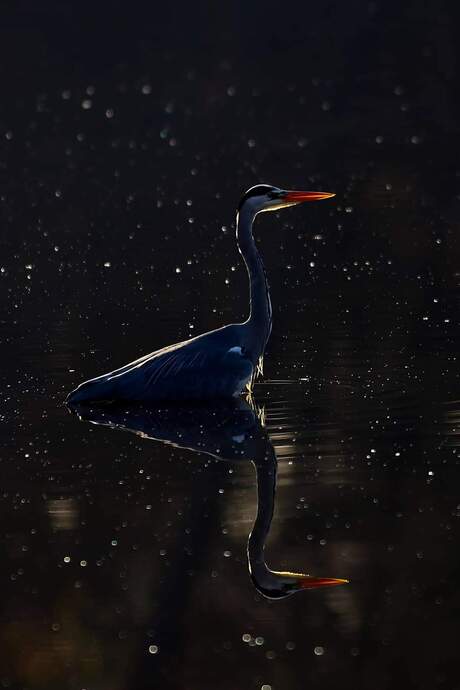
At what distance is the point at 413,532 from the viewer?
7.92 m

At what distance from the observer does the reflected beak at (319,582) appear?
734cm

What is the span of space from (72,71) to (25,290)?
22.4 meters

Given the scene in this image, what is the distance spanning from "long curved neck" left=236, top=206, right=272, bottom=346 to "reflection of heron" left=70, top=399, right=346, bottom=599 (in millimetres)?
637

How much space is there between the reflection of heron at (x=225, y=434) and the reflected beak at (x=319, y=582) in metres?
0.02

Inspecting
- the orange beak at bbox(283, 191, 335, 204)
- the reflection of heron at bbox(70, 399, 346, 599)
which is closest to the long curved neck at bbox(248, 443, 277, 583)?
the reflection of heron at bbox(70, 399, 346, 599)

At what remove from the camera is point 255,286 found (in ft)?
38.5

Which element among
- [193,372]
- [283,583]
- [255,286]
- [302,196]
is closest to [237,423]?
[193,372]

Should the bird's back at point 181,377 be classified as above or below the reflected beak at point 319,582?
below

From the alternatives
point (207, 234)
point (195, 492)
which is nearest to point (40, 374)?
point (195, 492)

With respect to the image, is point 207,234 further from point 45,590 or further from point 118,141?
point 45,590

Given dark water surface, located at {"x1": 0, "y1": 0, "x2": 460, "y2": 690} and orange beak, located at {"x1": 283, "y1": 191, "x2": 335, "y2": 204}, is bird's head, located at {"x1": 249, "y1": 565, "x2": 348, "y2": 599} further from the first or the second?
orange beak, located at {"x1": 283, "y1": 191, "x2": 335, "y2": 204}

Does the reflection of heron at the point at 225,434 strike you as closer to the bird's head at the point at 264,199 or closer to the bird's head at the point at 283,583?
the bird's head at the point at 283,583

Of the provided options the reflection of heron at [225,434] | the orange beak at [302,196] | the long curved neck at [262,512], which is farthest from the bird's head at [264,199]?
the long curved neck at [262,512]

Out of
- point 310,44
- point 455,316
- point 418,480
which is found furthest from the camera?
point 310,44
